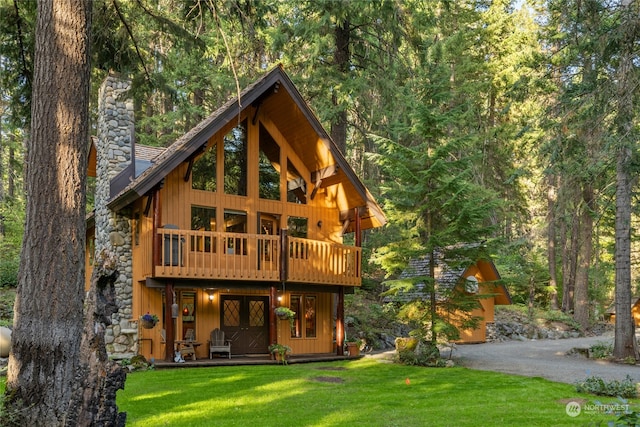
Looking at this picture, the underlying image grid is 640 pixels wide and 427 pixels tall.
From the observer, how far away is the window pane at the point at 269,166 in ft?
57.2

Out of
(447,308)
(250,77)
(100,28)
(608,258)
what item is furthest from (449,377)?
(608,258)

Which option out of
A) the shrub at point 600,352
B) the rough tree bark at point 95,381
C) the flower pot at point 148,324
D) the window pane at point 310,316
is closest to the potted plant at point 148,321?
the flower pot at point 148,324

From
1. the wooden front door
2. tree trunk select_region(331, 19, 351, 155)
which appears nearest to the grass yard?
the wooden front door

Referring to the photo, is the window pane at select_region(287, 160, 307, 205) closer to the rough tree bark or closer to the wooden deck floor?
the wooden deck floor

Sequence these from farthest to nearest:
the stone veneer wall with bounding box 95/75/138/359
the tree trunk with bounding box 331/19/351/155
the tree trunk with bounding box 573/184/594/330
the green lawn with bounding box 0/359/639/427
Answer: the tree trunk with bounding box 573/184/594/330 < the tree trunk with bounding box 331/19/351/155 < the stone veneer wall with bounding box 95/75/138/359 < the green lawn with bounding box 0/359/639/427

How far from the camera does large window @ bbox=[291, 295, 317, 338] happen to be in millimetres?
17656

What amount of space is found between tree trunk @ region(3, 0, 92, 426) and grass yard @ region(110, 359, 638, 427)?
1.50 m

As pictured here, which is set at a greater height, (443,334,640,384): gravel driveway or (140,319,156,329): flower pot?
(140,319,156,329): flower pot

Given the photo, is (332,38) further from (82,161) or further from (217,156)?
(82,161)

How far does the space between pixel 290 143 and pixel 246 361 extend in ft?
22.4

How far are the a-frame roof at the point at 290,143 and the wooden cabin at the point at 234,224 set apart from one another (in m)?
0.04

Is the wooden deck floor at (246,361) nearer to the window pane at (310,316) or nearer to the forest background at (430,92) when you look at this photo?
the window pane at (310,316)

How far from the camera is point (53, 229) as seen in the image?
23.1ft

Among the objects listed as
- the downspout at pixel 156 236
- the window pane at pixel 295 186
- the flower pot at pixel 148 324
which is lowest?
the flower pot at pixel 148 324
